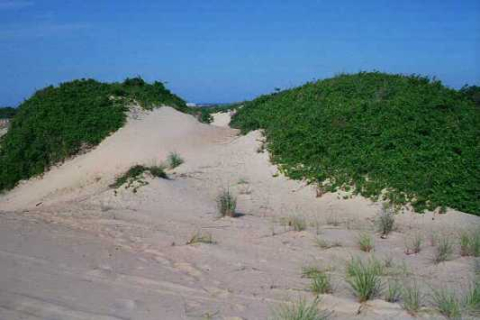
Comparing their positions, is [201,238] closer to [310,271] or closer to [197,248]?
[197,248]

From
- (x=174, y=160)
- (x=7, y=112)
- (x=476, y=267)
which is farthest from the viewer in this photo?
(x=7, y=112)

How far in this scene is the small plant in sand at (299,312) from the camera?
412cm

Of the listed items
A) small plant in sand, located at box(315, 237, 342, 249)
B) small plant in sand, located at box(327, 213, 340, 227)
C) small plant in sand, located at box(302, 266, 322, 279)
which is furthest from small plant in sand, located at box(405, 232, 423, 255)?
small plant in sand, located at box(302, 266, 322, 279)

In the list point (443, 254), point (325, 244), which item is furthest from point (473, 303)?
point (325, 244)

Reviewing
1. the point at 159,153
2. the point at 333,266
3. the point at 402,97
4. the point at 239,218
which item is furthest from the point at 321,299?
the point at 159,153

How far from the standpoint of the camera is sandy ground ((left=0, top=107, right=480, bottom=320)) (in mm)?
4625

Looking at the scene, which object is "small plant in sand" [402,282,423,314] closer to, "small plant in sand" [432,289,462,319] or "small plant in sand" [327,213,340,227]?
"small plant in sand" [432,289,462,319]

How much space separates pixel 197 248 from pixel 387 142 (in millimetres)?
6043

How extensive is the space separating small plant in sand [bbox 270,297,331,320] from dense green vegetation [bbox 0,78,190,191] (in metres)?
12.1

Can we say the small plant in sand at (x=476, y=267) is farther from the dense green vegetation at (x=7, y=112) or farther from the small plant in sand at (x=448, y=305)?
the dense green vegetation at (x=7, y=112)

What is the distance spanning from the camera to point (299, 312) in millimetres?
4129

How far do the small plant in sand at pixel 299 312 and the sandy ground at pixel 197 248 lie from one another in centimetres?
12

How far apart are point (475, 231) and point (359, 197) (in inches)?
94.1

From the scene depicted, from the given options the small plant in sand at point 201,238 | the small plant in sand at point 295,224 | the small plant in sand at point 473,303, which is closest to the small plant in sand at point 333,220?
the small plant in sand at point 295,224
